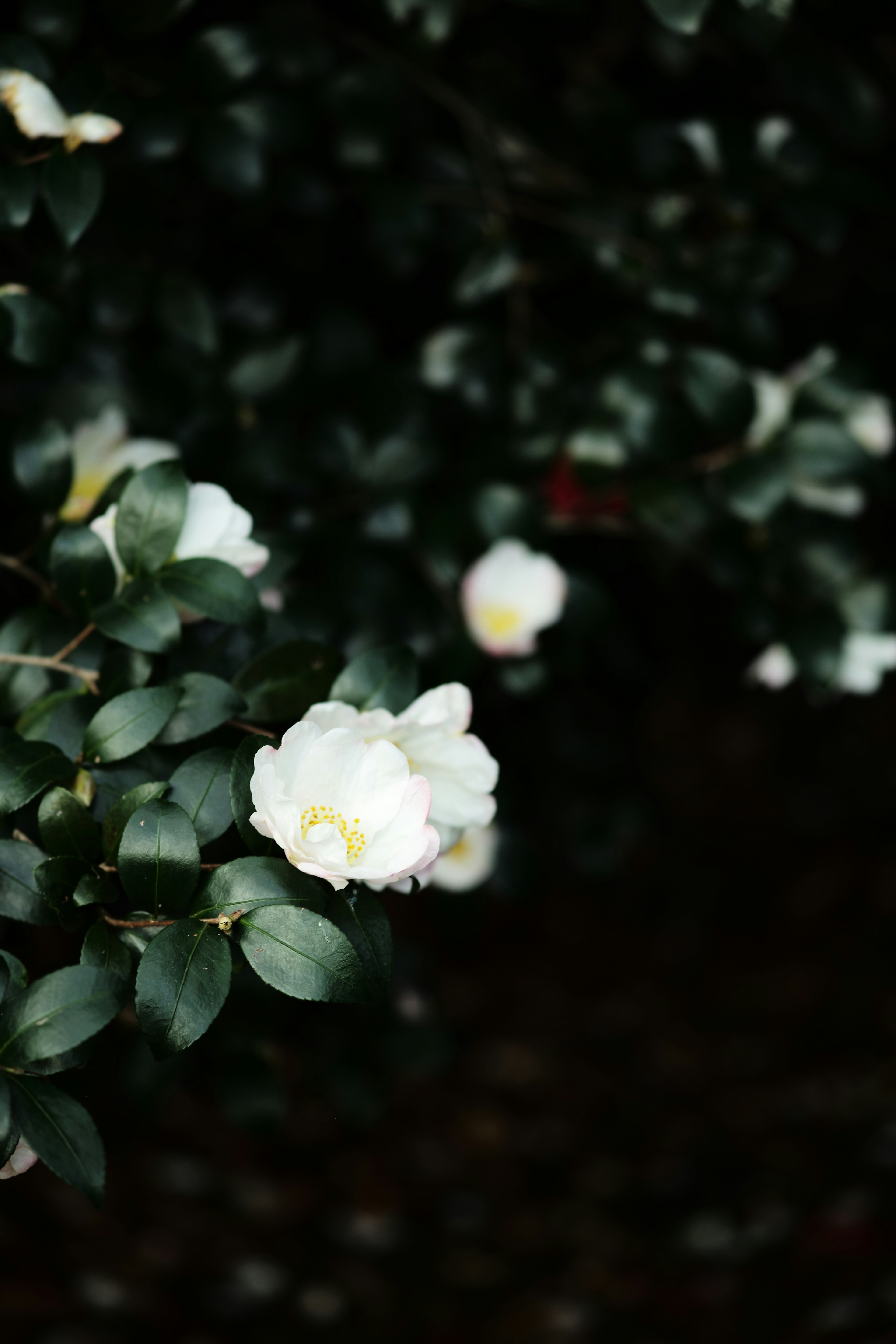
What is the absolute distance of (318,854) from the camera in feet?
1.76

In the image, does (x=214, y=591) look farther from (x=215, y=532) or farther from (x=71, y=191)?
(x=71, y=191)

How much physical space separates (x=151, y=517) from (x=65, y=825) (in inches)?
8.7

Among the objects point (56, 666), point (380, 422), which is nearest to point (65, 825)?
point (56, 666)

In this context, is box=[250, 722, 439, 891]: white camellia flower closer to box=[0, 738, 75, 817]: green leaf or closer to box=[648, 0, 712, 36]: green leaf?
box=[0, 738, 75, 817]: green leaf

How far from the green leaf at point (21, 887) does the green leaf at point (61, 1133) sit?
9cm

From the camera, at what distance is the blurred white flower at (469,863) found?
2.93ft

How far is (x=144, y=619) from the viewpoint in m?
0.66

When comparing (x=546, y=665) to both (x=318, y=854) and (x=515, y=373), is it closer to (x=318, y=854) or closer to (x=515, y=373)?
(x=515, y=373)

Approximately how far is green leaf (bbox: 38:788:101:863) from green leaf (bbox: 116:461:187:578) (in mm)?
174

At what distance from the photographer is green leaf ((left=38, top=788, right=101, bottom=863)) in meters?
0.59

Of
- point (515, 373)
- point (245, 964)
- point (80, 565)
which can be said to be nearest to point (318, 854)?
point (245, 964)

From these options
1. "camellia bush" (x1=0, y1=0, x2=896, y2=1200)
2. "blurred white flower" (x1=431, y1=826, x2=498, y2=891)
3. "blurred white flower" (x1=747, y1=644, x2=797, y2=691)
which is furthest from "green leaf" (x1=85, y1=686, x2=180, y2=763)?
"blurred white flower" (x1=747, y1=644, x2=797, y2=691)

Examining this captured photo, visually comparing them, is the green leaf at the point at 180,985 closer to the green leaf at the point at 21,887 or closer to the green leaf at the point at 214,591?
the green leaf at the point at 21,887

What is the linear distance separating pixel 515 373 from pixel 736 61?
49cm
